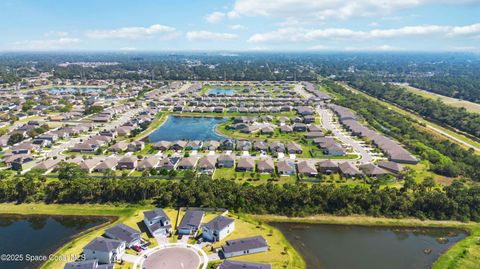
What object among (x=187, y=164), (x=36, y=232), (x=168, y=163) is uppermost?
(x=168, y=163)

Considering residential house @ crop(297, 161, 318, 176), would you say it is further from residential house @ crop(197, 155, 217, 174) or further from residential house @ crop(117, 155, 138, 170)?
residential house @ crop(117, 155, 138, 170)

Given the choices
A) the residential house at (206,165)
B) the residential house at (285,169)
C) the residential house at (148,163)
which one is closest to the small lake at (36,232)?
the residential house at (148,163)

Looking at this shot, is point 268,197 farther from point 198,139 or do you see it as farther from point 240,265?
point 198,139

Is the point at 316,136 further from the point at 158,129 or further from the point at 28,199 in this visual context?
the point at 28,199

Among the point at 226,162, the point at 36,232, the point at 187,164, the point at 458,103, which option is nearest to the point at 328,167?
the point at 226,162

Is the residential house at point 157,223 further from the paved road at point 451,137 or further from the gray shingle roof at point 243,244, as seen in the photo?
the paved road at point 451,137

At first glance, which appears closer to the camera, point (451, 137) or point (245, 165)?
point (245, 165)

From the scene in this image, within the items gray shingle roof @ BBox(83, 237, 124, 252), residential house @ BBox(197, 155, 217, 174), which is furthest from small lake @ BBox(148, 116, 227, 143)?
gray shingle roof @ BBox(83, 237, 124, 252)
